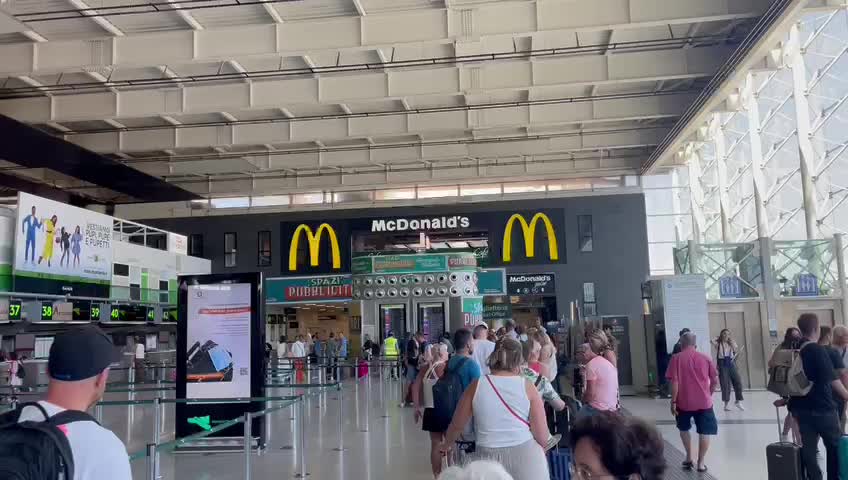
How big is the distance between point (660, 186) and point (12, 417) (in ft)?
99.2

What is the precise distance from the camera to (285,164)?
2603 centimetres

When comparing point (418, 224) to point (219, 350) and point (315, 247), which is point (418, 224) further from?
point (219, 350)

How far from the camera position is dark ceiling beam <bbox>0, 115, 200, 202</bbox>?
18.5 meters

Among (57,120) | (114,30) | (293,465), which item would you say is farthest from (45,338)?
(293,465)

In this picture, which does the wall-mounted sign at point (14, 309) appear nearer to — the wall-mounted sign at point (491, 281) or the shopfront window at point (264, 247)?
the shopfront window at point (264, 247)

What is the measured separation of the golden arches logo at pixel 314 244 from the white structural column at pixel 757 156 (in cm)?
1563

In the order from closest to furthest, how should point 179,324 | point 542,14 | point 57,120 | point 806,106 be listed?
point 179,324 < point 542,14 < point 57,120 < point 806,106

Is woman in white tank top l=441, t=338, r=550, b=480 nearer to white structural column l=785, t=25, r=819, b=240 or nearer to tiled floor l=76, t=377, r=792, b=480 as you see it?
tiled floor l=76, t=377, r=792, b=480

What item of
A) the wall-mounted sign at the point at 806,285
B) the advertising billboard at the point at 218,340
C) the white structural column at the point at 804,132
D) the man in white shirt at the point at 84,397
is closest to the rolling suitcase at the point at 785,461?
the man in white shirt at the point at 84,397

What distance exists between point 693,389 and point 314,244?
2334 centimetres

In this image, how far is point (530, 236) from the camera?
28688 mm

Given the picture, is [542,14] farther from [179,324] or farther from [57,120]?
[57,120]

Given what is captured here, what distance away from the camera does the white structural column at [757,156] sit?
75.5 ft

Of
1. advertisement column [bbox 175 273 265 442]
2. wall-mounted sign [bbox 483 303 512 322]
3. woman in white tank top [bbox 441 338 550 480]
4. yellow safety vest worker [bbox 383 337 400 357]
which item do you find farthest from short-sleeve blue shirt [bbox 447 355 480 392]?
wall-mounted sign [bbox 483 303 512 322]
